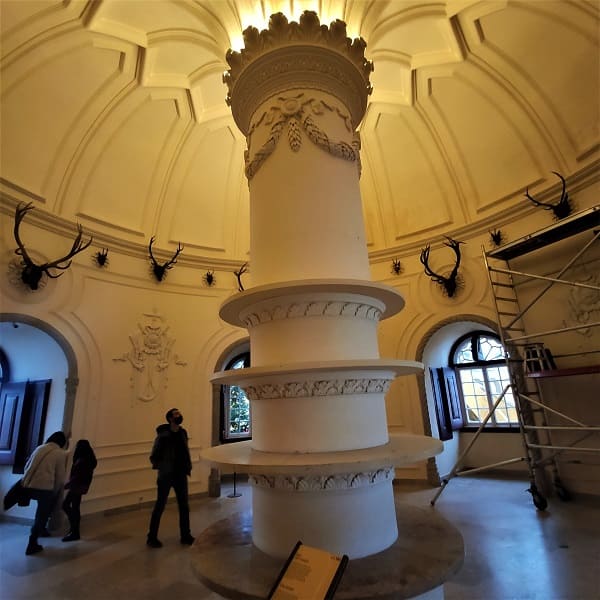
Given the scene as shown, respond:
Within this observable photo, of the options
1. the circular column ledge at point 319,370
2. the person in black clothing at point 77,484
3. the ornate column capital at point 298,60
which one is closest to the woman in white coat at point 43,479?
the person in black clothing at point 77,484

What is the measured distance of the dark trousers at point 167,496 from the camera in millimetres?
3404

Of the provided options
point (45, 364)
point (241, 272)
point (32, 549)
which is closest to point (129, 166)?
point (241, 272)

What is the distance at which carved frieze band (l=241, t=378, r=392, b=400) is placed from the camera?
1246 mm

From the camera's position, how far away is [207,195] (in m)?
6.02

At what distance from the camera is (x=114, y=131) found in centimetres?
491

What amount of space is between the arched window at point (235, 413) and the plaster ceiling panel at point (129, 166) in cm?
324

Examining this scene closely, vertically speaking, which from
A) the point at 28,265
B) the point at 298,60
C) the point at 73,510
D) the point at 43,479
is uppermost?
the point at 28,265

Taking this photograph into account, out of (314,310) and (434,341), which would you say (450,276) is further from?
(314,310)

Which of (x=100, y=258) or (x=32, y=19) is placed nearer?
(x=32, y=19)

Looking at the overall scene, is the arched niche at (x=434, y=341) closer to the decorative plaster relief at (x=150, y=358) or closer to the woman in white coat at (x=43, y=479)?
the decorative plaster relief at (x=150, y=358)

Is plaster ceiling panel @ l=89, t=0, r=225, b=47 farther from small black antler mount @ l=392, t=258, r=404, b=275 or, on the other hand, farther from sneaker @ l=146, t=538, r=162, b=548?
sneaker @ l=146, t=538, r=162, b=548

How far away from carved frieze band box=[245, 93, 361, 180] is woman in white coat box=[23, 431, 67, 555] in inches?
151

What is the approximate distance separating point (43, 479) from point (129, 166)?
414cm

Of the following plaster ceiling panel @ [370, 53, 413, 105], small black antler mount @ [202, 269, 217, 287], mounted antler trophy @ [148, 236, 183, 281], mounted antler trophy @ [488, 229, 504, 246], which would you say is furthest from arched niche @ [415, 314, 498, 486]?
mounted antler trophy @ [148, 236, 183, 281]
